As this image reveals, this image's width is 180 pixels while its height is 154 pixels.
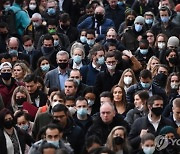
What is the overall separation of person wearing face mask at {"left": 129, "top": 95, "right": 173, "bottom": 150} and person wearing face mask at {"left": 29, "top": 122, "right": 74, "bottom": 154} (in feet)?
4.86

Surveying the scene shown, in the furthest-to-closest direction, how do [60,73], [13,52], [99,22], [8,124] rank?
[99,22]
[13,52]
[60,73]
[8,124]

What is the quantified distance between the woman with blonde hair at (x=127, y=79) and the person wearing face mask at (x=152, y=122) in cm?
228

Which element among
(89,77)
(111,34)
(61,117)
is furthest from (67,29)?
(61,117)

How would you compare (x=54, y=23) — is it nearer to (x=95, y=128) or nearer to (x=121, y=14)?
(x=121, y=14)

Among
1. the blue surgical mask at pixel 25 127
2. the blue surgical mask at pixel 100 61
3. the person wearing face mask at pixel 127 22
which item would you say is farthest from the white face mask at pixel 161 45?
the blue surgical mask at pixel 25 127

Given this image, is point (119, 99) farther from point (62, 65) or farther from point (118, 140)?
point (118, 140)

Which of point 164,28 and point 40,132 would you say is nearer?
point 40,132

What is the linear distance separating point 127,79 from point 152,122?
8.80ft

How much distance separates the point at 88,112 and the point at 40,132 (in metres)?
2.49

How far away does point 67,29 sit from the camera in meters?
26.7

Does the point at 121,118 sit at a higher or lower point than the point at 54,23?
lower

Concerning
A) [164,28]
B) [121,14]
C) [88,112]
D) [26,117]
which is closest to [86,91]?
[88,112]

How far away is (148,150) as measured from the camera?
18188 millimetres

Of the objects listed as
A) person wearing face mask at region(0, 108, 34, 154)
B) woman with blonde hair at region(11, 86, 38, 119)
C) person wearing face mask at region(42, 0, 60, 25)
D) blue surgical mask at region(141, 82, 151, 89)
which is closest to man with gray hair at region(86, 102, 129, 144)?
person wearing face mask at region(0, 108, 34, 154)
